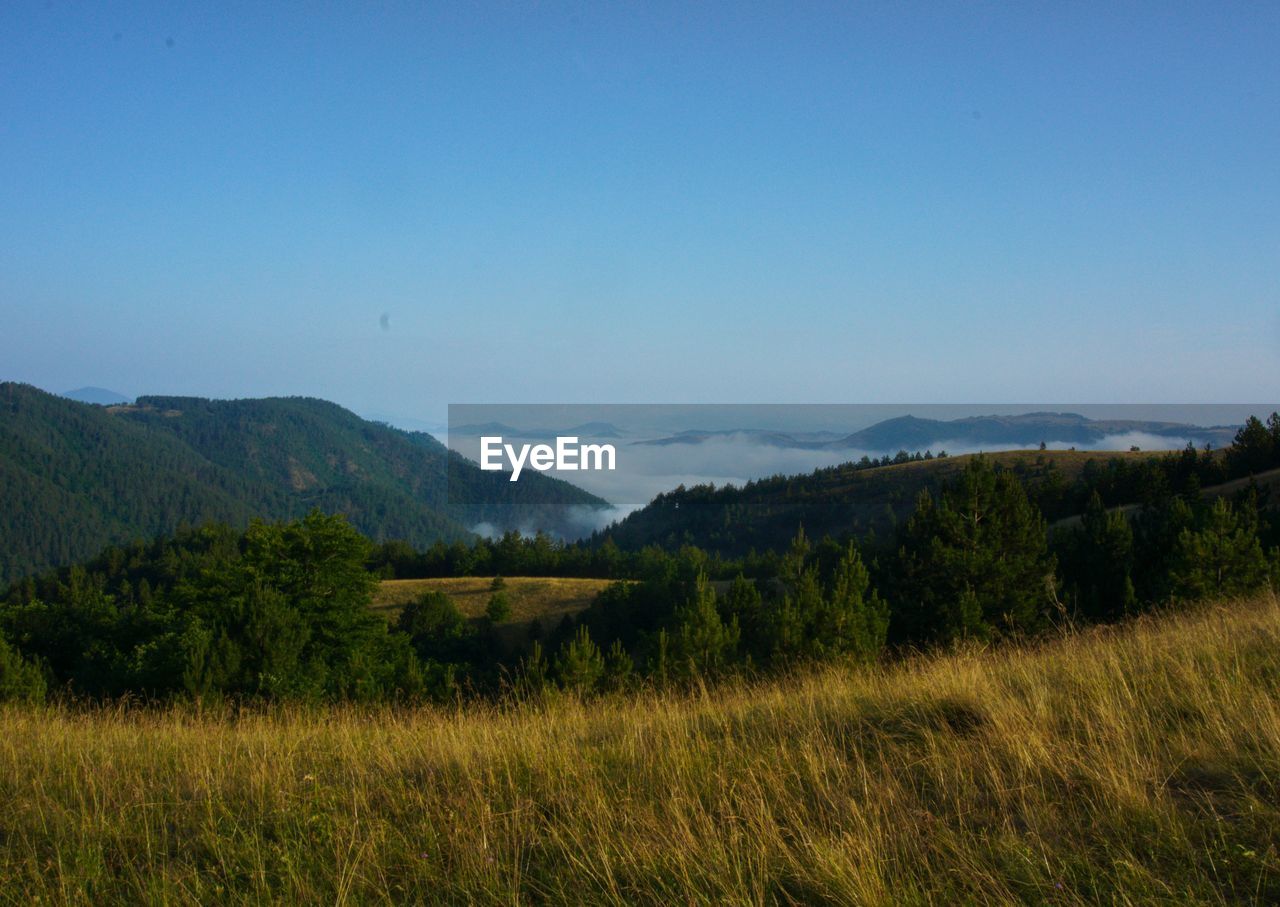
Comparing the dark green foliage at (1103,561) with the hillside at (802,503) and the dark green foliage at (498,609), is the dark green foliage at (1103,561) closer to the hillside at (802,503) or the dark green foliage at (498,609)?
the dark green foliage at (498,609)

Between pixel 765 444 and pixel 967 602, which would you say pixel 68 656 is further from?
pixel 765 444

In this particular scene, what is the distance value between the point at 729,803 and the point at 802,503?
409 ft

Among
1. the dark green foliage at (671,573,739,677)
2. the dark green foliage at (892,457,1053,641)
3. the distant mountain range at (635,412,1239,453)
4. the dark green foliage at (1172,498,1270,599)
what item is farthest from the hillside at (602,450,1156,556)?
the dark green foliage at (1172,498,1270,599)

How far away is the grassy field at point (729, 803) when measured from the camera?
3000 mm

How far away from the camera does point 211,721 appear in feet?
23.7

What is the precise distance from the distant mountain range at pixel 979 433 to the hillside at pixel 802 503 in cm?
814

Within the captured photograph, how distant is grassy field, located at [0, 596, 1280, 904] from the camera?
118 inches

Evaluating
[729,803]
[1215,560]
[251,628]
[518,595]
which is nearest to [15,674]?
[251,628]

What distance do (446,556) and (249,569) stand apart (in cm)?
7740

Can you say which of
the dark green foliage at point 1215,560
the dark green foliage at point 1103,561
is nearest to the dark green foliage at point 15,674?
the dark green foliage at point 1215,560

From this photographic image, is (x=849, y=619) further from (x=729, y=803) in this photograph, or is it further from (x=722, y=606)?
(x=729, y=803)

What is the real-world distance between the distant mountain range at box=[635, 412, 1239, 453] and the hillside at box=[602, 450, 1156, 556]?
814 cm

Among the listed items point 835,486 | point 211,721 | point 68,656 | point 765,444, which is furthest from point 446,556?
point 211,721

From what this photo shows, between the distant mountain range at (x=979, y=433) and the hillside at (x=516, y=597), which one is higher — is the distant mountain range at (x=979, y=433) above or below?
above
